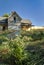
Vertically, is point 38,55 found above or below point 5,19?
below

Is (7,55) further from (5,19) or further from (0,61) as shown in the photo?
(5,19)

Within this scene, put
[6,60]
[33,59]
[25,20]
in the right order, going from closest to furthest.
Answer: [33,59] → [6,60] → [25,20]

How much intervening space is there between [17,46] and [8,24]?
26.0 meters

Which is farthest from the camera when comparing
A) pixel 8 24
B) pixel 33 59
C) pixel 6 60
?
pixel 8 24

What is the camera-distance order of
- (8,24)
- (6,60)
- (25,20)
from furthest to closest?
(25,20), (8,24), (6,60)

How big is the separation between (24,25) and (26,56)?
27.0 meters

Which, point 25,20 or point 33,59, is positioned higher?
point 25,20

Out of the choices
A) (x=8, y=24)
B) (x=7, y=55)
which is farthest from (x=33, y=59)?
(x=8, y=24)

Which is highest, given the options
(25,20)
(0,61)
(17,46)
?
(25,20)

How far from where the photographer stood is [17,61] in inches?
502

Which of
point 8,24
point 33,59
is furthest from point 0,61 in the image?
point 8,24

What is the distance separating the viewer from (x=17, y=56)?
13.0 metres

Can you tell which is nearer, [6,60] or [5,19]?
[6,60]

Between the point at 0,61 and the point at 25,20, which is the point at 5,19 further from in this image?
the point at 0,61
